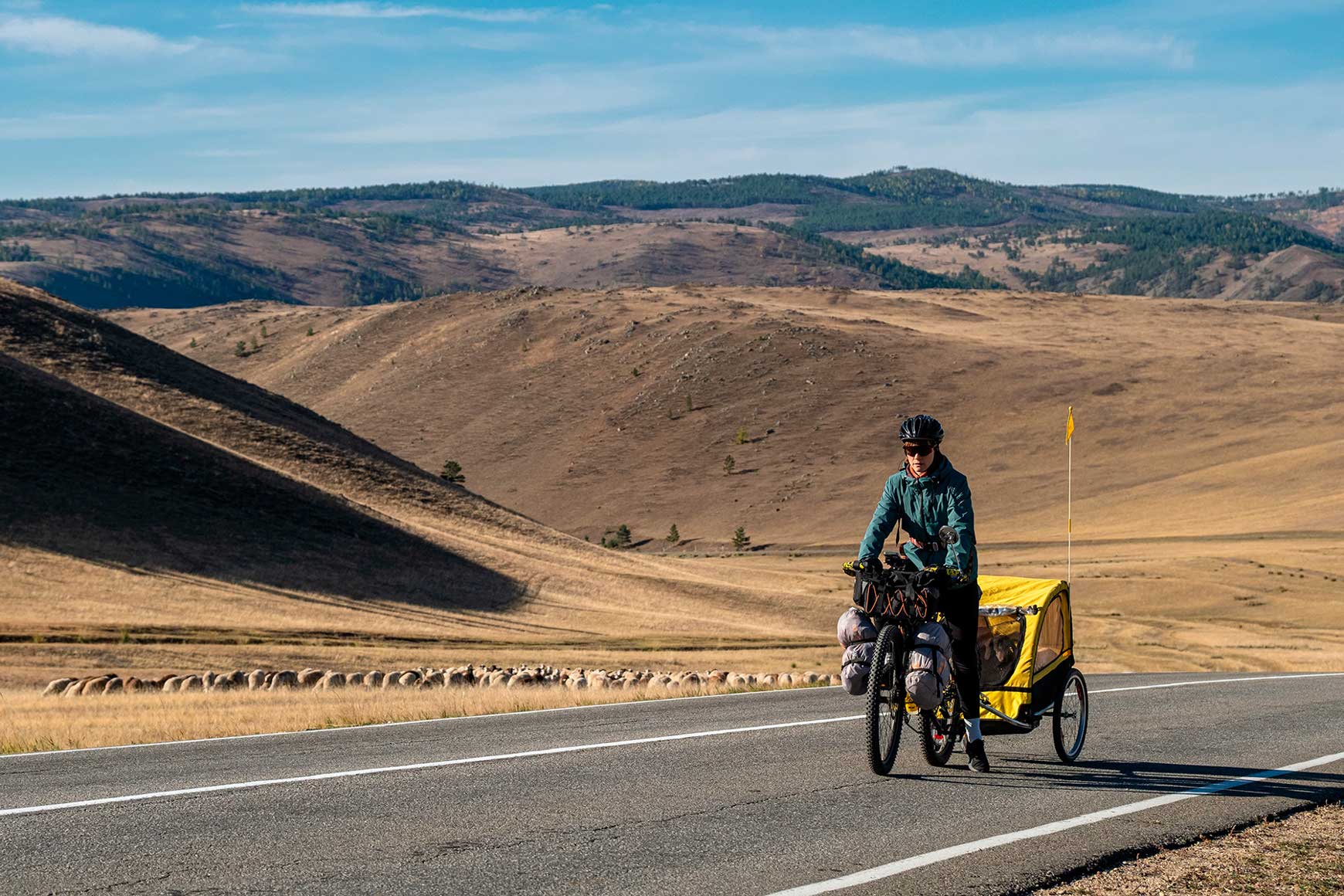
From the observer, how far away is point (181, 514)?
5000 cm

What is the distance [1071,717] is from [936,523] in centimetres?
230

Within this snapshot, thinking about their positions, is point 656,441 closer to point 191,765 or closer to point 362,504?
point 362,504

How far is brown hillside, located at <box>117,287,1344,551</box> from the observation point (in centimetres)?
10019

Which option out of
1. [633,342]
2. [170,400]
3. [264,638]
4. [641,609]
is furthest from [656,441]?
[264,638]

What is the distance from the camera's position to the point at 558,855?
7469 mm

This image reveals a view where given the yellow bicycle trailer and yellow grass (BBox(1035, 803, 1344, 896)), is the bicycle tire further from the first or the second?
yellow grass (BBox(1035, 803, 1344, 896))

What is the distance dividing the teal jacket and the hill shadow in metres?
37.9

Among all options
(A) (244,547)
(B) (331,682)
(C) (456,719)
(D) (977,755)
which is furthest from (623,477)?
(D) (977,755)

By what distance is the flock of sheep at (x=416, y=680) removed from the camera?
2250cm

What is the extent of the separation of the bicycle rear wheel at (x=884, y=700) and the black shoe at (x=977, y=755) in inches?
23.0

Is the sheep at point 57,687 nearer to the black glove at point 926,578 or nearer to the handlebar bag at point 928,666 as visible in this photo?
the handlebar bag at point 928,666

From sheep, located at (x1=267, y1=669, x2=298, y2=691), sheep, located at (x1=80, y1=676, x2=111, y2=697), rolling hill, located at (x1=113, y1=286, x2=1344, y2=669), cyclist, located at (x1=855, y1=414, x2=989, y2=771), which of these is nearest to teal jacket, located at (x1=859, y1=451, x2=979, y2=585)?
cyclist, located at (x1=855, y1=414, x2=989, y2=771)

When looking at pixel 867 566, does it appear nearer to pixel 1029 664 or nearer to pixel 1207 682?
pixel 1029 664

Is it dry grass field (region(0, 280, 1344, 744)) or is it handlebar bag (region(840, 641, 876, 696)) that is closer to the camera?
handlebar bag (region(840, 641, 876, 696))
